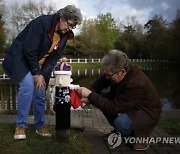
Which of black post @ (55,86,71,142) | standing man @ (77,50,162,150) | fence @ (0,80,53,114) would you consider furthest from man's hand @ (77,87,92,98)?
fence @ (0,80,53,114)

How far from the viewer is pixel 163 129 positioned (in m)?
5.87

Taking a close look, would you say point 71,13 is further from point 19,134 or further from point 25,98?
point 19,134

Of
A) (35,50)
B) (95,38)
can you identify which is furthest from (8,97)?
(95,38)

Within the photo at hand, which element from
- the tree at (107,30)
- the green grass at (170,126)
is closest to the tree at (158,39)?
the tree at (107,30)

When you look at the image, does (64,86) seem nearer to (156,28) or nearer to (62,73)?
(62,73)

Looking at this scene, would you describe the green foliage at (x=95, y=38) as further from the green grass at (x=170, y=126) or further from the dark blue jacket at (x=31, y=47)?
the dark blue jacket at (x=31, y=47)

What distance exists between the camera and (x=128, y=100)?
427cm

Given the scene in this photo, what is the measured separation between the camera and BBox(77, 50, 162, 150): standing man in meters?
4.30

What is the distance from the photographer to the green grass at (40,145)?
4.24 meters

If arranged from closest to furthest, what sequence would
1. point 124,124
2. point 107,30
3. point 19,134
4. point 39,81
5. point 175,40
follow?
point 124,124 → point 39,81 → point 19,134 → point 175,40 → point 107,30

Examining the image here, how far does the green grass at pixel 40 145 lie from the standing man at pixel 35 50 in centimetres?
16

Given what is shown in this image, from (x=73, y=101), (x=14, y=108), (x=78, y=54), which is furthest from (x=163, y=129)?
→ (x=78, y=54)

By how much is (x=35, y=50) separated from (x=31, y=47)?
0.23ft

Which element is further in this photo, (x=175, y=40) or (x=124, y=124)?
(x=175, y=40)
